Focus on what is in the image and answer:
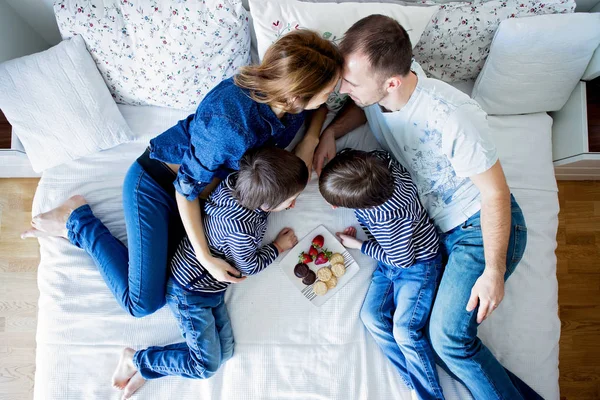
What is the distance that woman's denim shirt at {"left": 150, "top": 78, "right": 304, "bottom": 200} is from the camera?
1.19 metres

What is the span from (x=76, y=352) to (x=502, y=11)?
6.23 ft

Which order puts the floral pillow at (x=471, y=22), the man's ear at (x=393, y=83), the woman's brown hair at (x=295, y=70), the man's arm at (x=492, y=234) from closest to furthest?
the woman's brown hair at (x=295, y=70) < the man's ear at (x=393, y=83) < the man's arm at (x=492, y=234) < the floral pillow at (x=471, y=22)

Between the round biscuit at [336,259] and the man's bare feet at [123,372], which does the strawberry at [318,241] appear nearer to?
the round biscuit at [336,259]

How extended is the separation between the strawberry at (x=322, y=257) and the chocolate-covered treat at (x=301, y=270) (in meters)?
0.05

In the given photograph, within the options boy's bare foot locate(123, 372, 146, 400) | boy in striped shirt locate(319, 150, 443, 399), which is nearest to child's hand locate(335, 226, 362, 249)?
boy in striped shirt locate(319, 150, 443, 399)

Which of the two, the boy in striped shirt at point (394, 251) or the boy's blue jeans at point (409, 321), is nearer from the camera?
the boy in striped shirt at point (394, 251)

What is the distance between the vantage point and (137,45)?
57.4 inches

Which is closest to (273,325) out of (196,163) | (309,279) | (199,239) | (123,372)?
(309,279)

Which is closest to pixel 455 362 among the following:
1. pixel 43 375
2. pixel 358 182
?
pixel 358 182

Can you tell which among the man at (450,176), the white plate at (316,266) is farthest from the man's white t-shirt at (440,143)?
the white plate at (316,266)

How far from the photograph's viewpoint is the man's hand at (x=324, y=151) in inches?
61.6

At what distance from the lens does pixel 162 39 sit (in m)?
1.44

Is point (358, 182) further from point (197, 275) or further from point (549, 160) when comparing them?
point (549, 160)

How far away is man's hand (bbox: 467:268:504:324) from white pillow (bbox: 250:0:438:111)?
0.81 metres
